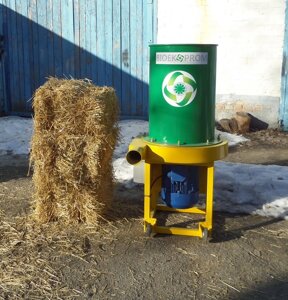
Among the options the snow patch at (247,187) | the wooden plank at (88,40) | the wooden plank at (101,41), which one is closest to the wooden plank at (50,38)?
the wooden plank at (88,40)

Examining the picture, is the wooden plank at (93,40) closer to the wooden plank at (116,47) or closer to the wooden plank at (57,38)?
the wooden plank at (116,47)

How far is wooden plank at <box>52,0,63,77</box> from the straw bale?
5.36 m

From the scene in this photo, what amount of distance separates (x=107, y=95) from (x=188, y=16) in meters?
4.76

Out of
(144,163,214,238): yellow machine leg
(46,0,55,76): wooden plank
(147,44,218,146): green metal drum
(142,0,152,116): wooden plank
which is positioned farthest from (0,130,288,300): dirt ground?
(46,0,55,76): wooden plank

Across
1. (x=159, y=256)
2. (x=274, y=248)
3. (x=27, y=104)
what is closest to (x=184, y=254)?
(x=159, y=256)

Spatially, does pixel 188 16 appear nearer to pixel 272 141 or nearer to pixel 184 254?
pixel 272 141

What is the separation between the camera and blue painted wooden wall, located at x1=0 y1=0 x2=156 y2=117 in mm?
8922

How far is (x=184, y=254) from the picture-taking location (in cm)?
374

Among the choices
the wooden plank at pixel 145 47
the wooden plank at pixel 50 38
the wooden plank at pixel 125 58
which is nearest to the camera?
the wooden plank at pixel 145 47

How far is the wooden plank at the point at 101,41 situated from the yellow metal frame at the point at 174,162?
209 inches

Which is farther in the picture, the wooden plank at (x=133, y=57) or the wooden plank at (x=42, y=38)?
the wooden plank at (x=42, y=38)

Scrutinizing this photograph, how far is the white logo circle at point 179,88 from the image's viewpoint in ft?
12.4

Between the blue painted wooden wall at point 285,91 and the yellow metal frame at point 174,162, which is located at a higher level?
the blue painted wooden wall at point 285,91

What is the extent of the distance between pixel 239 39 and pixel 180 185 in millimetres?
5058
